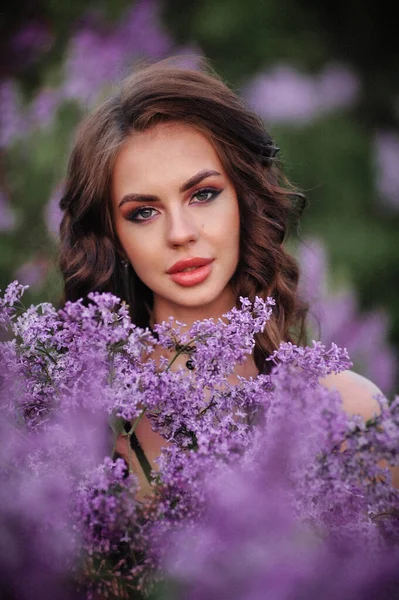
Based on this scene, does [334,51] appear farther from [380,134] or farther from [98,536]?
[98,536]

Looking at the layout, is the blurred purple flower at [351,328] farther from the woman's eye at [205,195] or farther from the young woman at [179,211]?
the woman's eye at [205,195]

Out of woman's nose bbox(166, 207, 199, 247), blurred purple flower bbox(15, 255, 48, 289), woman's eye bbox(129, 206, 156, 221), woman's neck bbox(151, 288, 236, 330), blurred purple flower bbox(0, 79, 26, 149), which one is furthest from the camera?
blurred purple flower bbox(0, 79, 26, 149)

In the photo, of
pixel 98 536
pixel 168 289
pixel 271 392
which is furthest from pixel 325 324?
pixel 98 536

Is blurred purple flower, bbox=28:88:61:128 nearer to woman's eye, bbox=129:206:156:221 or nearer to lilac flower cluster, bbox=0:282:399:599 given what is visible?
woman's eye, bbox=129:206:156:221

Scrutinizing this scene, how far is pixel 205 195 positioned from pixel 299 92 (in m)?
2.93

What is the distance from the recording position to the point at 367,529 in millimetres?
A: 1154

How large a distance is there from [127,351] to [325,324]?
8.60 feet

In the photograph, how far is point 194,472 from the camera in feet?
3.70

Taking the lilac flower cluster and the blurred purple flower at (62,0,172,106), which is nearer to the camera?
the lilac flower cluster

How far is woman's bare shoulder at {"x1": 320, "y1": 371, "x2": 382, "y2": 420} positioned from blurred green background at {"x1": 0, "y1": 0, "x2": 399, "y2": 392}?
162 centimetres

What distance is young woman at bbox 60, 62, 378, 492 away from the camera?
2.02 meters

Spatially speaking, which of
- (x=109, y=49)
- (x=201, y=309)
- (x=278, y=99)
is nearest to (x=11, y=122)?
(x=109, y=49)

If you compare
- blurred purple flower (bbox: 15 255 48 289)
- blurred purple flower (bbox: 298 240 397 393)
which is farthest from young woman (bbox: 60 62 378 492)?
blurred purple flower (bbox: 15 255 48 289)

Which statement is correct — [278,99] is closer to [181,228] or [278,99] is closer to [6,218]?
[6,218]
